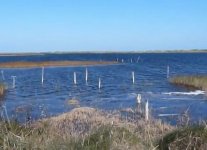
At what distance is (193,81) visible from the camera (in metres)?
54.3

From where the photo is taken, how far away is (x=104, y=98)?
1679 inches

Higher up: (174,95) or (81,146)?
(81,146)

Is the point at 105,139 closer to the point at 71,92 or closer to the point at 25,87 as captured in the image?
the point at 71,92

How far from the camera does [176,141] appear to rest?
9469 mm

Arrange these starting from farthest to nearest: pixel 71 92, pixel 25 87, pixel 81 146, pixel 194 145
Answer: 1. pixel 25 87
2. pixel 71 92
3. pixel 194 145
4. pixel 81 146

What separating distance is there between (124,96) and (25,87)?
1696 centimetres

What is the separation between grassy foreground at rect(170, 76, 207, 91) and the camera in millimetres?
52000

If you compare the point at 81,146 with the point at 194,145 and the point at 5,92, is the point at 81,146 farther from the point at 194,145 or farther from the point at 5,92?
the point at 5,92

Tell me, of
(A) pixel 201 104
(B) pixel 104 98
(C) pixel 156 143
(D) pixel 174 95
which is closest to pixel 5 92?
(B) pixel 104 98

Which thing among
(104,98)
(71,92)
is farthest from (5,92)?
(104,98)

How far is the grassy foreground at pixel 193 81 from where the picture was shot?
52000mm

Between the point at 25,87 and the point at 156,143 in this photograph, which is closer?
the point at 156,143

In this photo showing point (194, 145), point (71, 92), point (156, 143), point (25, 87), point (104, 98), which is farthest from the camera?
point (25, 87)

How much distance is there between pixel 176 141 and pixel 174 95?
117ft
